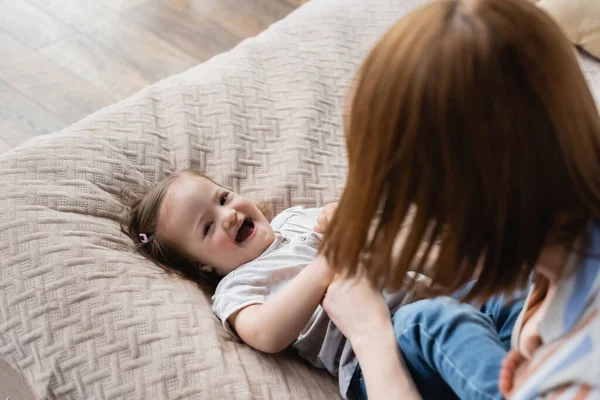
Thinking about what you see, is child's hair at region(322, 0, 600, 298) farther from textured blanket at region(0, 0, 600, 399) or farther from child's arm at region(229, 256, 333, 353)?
textured blanket at region(0, 0, 600, 399)

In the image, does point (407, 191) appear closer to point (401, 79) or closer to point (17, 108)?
point (401, 79)

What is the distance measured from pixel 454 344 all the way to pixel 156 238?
623mm

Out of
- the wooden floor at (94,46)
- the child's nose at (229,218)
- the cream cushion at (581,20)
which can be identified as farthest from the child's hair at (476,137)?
the wooden floor at (94,46)

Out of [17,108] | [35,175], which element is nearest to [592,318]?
[35,175]

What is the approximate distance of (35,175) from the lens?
1174mm

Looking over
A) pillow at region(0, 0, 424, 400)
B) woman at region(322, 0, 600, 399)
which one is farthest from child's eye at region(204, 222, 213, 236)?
woman at region(322, 0, 600, 399)

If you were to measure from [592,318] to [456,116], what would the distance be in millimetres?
232

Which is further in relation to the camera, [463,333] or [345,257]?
[463,333]

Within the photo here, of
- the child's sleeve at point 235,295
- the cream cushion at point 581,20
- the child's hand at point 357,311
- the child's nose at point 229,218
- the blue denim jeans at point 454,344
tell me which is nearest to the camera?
the blue denim jeans at point 454,344

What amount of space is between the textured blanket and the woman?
17.6 inches

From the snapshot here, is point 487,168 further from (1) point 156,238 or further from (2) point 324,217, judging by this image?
(1) point 156,238

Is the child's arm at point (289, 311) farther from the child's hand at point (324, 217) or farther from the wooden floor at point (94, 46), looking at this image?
the wooden floor at point (94, 46)

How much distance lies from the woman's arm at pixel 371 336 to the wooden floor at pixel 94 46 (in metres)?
1.38

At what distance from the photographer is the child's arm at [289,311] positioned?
1.00 metres
